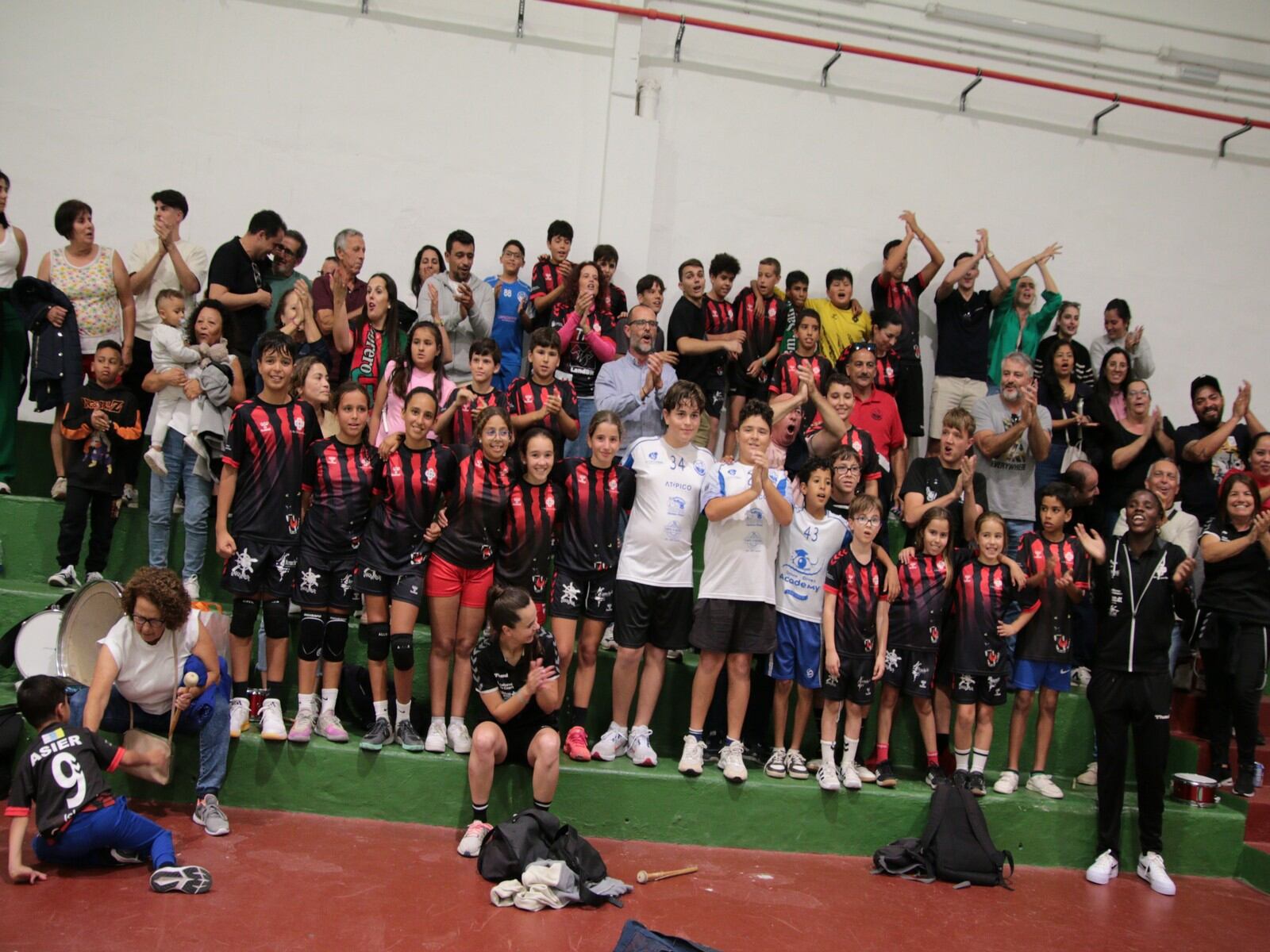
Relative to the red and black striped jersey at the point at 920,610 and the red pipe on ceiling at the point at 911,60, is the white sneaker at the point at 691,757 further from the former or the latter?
the red pipe on ceiling at the point at 911,60

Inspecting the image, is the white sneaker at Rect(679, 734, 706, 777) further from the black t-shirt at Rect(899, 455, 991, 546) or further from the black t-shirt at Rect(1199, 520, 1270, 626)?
the black t-shirt at Rect(1199, 520, 1270, 626)

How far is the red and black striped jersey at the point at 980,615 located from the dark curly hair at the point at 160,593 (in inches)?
142

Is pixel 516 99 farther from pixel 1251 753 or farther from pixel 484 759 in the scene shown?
pixel 1251 753

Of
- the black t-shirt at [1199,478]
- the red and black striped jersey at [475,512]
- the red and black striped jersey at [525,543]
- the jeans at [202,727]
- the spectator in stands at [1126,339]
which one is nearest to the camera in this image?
the jeans at [202,727]

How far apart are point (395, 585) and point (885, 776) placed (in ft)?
8.25

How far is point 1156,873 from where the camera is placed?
16.0 feet

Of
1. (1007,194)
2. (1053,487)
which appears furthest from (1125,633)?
(1007,194)

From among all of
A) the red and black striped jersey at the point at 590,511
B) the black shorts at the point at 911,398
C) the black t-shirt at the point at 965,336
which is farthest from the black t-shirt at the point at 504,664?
the black t-shirt at the point at 965,336

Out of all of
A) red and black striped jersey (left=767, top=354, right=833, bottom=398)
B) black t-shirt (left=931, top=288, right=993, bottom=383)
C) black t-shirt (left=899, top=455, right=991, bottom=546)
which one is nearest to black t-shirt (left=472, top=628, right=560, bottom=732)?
black t-shirt (left=899, top=455, right=991, bottom=546)

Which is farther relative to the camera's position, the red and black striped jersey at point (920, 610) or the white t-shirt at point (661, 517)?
the red and black striped jersey at point (920, 610)

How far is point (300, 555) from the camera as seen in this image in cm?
484

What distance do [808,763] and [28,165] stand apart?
6.66 metres

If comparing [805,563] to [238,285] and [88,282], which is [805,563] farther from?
[88,282]

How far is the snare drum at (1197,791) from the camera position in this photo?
17.1ft
